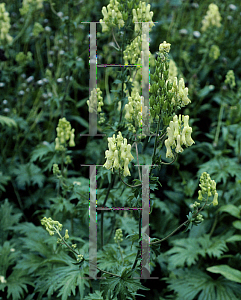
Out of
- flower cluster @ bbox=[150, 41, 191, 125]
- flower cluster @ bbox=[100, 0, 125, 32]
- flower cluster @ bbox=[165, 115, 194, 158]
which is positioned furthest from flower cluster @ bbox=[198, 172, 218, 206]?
flower cluster @ bbox=[100, 0, 125, 32]

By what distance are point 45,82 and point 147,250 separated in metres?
2.62

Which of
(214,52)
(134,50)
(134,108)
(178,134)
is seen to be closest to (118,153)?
(178,134)

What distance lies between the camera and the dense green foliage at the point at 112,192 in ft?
7.13

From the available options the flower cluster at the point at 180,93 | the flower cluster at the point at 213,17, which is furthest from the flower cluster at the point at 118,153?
the flower cluster at the point at 213,17

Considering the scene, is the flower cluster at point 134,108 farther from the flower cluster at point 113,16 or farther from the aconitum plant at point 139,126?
the flower cluster at point 113,16

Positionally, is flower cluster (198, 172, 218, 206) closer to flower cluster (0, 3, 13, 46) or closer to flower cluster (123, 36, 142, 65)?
flower cluster (123, 36, 142, 65)

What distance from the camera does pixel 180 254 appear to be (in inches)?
116

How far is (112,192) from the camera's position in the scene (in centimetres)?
261

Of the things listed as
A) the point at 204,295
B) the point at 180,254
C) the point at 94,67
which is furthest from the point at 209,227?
the point at 94,67

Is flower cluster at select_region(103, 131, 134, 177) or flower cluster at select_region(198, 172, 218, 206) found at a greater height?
flower cluster at select_region(103, 131, 134, 177)

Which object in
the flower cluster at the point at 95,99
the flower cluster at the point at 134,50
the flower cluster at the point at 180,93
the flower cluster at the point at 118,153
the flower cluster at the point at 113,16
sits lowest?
the flower cluster at the point at 118,153

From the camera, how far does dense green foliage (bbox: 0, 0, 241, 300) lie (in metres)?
2.17

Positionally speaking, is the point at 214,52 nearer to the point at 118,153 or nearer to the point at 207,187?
the point at 207,187

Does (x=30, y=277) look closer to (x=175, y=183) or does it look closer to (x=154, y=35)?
(x=175, y=183)
